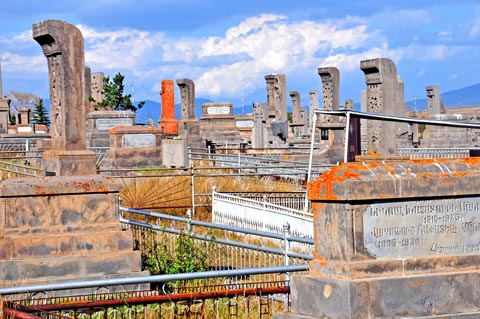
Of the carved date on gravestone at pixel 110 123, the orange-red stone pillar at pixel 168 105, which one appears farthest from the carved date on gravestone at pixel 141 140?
the orange-red stone pillar at pixel 168 105

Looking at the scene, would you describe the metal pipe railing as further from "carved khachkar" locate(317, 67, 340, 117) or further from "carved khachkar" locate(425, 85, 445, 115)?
"carved khachkar" locate(425, 85, 445, 115)

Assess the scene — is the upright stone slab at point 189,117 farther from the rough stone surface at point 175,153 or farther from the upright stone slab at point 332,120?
the rough stone surface at point 175,153

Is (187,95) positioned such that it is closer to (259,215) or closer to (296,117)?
(296,117)

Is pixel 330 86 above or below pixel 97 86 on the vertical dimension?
below

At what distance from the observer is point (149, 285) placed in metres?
→ 11.6

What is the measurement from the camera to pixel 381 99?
919 inches

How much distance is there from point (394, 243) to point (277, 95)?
5082cm

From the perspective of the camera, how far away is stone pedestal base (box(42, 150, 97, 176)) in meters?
13.3

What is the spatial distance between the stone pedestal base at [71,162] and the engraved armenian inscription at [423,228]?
6889 mm

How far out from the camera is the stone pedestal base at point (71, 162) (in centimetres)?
1328

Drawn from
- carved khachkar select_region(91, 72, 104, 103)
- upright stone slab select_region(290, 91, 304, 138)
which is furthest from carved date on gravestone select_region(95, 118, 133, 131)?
upright stone slab select_region(290, 91, 304, 138)

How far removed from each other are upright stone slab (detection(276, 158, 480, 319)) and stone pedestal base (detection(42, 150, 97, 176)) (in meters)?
6.35

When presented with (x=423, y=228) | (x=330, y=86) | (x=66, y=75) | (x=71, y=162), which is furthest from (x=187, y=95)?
(x=423, y=228)

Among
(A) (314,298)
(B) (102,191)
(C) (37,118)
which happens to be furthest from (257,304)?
(C) (37,118)
